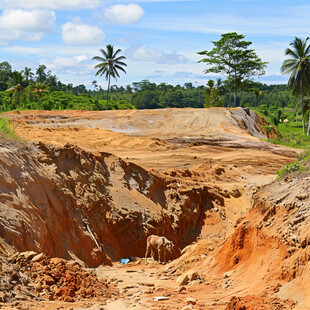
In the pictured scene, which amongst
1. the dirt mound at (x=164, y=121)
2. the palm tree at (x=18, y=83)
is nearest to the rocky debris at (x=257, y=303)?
the dirt mound at (x=164, y=121)

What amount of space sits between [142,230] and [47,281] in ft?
22.6

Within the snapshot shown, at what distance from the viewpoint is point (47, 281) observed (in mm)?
7957

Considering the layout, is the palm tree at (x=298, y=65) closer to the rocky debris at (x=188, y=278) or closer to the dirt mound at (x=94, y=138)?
the dirt mound at (x=94, y=138)

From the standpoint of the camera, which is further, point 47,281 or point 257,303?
point 47,281

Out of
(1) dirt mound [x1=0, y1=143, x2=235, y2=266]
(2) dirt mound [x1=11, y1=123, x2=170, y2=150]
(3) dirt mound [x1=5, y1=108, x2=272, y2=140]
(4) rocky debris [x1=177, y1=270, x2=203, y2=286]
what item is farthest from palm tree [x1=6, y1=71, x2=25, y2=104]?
(4) rocky debris [x1=177, y1=270, x2=203, y2=286]

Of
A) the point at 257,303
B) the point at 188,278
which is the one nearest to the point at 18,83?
the point at 188,278

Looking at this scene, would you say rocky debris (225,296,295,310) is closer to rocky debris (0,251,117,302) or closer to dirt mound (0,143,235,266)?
rocky debris (0,251,117,302)

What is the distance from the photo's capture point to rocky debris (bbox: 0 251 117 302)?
7.36m

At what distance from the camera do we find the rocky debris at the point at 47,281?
7.36 metres

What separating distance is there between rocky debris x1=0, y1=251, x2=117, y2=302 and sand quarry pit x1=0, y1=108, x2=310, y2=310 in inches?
0.8

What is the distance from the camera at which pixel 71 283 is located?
810 cm

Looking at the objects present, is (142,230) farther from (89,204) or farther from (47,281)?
(47,281)

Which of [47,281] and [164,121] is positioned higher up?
[164,121]

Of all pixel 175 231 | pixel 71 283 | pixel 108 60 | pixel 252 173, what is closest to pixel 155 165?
pixel 252 173
